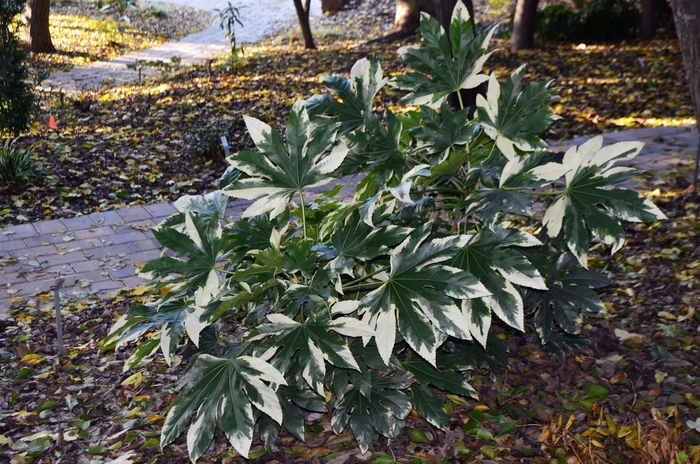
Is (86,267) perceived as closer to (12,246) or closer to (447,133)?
(12,246)

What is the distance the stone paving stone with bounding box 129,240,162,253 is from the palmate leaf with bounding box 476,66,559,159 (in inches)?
134

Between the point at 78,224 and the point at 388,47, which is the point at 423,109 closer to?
the point at 78,224

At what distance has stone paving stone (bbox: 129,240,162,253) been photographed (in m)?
5.30

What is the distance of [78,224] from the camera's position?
19.1 feet

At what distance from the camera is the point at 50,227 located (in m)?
5.77

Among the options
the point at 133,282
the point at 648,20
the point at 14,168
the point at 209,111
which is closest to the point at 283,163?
the point at 133,282

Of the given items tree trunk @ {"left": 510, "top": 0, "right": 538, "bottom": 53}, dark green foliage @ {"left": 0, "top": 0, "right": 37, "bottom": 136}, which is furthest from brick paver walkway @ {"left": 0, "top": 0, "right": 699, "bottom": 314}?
tree trunk @ {"left": 510, "top": 0, "right": 538, "bottom": 53}

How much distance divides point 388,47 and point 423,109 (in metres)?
9.47

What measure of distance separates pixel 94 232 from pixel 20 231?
0.61 meters

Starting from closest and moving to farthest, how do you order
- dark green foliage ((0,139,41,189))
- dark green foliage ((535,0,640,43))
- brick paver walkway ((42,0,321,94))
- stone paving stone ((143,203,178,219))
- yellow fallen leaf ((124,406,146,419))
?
yellow fallen leaf ((124,406,146,419)), stone paving stone ((143,203,178,219)), dark green foliage ((0,139,41,189)), dark green foliage ((535,0,640,43)), brick paver walkway ((42,0,321,94))

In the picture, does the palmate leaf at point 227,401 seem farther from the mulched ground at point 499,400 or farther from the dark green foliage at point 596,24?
the dark green foliage at point 596,24

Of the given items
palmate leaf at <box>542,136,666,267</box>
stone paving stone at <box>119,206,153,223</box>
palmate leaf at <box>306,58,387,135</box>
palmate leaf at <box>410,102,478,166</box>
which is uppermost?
palmate leaf at <box>306,58,387,135</box>

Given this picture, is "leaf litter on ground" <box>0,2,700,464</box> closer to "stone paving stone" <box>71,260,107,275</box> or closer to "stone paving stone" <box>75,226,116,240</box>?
"stone paving stone" <box>71,260,107,275</box>

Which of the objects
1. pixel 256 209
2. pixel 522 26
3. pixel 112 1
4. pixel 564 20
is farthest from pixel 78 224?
pixel 112 1
